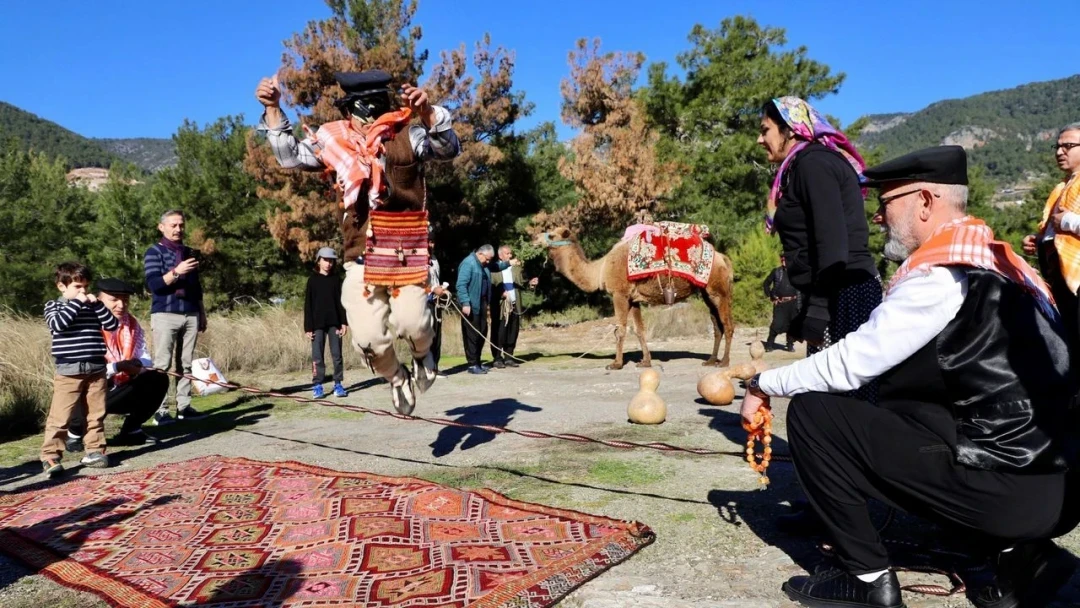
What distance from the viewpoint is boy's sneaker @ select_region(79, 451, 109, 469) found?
5.50 meters

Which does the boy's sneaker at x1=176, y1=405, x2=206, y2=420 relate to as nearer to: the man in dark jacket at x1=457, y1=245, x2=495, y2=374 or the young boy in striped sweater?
the young boy in striped sweater

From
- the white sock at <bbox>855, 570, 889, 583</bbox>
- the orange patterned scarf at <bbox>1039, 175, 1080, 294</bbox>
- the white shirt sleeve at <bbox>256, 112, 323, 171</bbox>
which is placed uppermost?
the white shirt sleeve at <bbox>256, 112, 323, 171</bbox>

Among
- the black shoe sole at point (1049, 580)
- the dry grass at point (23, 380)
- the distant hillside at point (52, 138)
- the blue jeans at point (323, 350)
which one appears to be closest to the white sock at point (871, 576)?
the black shoe sole at point (1049, 580)

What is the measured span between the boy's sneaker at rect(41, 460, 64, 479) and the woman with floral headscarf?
501 cm

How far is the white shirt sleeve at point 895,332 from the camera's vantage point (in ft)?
7.63

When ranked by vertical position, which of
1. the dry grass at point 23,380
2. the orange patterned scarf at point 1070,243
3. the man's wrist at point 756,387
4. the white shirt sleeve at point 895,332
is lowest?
the dry grass at point 23,380

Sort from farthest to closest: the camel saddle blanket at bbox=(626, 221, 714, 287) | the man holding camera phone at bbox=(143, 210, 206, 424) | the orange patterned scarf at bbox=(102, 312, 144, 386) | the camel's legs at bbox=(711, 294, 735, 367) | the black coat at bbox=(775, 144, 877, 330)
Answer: the camel's legs at bbox=(711, 294, 735, 367) < the camel saddle blanket at bbox=(626, 221, 714, 287) < the man holding camera phone at bbox=(143, 210, 206, 424) < the orange patterned scarf at bbox=(102, 312, 144, 386) < the black coat at bbox=(775, 144, 877, 330)

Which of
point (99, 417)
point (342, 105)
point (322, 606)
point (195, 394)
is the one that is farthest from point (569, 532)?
point (195, 394)

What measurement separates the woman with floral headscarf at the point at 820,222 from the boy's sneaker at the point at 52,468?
5.01 meters

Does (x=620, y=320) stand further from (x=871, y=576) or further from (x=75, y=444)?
(x=871, y=576)

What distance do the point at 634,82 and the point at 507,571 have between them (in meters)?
27.4

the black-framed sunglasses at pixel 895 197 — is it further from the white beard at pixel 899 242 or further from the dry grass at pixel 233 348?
the dry grass at pixel 233 348

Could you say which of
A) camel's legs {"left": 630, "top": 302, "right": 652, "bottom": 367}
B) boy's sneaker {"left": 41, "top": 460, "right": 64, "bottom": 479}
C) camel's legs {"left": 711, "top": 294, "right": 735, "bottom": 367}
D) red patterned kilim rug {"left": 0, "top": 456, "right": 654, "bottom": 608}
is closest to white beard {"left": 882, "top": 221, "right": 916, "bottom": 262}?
red patterned kilim rug {"left": 0, "top": 456, "right": 654, "bottom": 608}

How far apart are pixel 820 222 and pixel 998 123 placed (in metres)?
193
